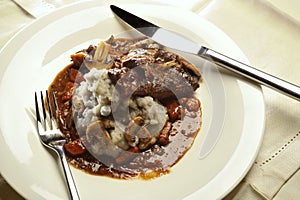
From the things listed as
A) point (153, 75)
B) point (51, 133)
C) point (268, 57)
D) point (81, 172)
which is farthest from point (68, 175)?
point (268, 57)

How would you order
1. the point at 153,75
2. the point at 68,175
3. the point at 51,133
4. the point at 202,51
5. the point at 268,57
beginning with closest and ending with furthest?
1. the point at 68,175
2. the point at 51,133
3. the point at 153,75
4. the point at 202,51
5. the point at 268,57

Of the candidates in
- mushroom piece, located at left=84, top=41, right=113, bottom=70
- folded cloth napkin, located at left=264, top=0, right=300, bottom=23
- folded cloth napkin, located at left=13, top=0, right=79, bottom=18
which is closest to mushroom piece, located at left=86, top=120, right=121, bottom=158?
mushroom piece, located at left=84, top=41, right=113, bottom=70

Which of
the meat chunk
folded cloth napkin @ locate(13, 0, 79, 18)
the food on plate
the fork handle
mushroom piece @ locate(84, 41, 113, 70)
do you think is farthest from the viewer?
folded cloth napkin @ locate(13, 0, 79, 18)

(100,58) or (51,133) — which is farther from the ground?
(100,58)

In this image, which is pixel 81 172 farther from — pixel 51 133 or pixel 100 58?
pixel 100 58

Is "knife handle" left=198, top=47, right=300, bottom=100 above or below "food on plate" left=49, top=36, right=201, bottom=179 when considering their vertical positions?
above

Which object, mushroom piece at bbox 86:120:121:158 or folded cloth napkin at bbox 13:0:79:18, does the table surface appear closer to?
folded cloth napkin at bbox 13:0:79:18

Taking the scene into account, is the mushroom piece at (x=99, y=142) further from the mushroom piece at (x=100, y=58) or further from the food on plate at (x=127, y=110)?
the mushroom piece at (x=100, y=58)

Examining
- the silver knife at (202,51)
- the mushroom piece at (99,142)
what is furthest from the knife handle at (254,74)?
the mushroom piece at (99,142)
